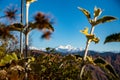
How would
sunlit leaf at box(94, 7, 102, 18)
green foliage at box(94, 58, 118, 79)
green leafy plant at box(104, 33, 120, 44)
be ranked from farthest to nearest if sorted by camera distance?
sunlit leaf at box(94, 7, 102, 18)
green leafy plant at box(104, 33, 120, 44)
green foliage at box(94, 58, 118, 79)

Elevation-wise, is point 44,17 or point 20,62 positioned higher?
point 44,17

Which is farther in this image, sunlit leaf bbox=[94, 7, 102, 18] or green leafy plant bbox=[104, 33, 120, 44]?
sunlit leaf bbox=[94, 7, 102, 18]

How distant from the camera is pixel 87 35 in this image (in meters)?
7.65

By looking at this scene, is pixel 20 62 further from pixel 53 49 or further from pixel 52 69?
pixel 53 49

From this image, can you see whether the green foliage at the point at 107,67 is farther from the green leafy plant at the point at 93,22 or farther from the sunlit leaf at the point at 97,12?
the sunlit leaf at the point at 97,12

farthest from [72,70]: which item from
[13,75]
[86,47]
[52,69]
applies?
[86,47]

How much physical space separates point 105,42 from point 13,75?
7.97m

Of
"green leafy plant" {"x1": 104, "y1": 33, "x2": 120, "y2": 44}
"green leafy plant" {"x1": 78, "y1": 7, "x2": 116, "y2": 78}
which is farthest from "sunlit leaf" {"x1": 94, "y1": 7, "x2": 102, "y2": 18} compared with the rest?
"green leafy plant" {"x1": 104, "y1": 33, "x2": 120, "y2": 44}

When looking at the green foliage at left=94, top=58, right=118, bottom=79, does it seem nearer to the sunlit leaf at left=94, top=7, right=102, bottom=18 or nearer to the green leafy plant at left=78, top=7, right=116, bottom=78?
the green leafy plant at left=78, top=7, right=116, bottom=78

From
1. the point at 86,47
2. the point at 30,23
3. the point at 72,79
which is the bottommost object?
the point at 72,79

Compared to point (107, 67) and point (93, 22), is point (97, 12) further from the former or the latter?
point (107, 67)

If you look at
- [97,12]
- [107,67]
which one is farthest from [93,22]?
[107,67]

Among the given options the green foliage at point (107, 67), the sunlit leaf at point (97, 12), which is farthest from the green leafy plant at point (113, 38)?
the sunlit leaf at point (97, 12)

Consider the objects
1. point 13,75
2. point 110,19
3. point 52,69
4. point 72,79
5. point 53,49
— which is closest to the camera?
point 110,19
